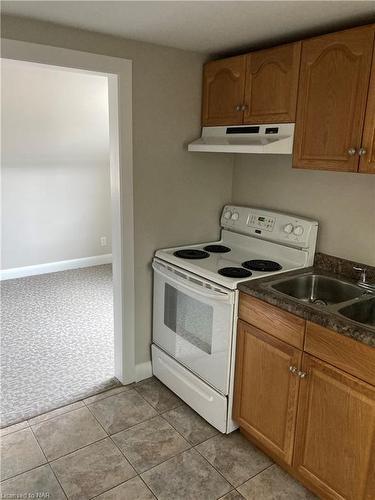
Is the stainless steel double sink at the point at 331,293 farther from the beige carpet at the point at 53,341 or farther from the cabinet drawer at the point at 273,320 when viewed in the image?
the beige carpet at the point at 53,341

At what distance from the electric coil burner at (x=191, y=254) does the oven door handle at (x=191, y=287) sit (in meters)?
0.14

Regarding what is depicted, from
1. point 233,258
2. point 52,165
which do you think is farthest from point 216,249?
point 52,165

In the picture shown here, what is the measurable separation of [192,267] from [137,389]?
0.99 m

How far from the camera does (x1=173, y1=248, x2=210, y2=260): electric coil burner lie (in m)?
2.54

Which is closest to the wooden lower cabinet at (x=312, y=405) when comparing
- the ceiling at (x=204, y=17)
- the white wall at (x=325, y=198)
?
the white wall at (x=325, y=198)

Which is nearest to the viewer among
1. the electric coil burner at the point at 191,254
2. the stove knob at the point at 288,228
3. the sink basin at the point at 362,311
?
the sink basin at the point at 362,311

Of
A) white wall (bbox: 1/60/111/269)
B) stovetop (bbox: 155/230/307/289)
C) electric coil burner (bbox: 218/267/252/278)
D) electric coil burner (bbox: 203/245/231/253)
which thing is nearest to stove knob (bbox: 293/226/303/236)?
stovetop (bbox: 155/230/307/289)

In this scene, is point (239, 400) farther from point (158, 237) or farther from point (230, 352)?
point (158, 237)

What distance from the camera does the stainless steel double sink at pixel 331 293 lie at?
6.23 ft

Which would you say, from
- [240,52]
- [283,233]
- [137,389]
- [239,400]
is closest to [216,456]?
[239,400]

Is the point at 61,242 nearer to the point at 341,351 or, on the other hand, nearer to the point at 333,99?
the point at 333,99

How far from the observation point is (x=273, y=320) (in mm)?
1905

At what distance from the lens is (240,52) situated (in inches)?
98.7

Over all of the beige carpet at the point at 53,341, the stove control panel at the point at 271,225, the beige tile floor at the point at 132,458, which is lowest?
the beige tile floor at the point at 132,458
